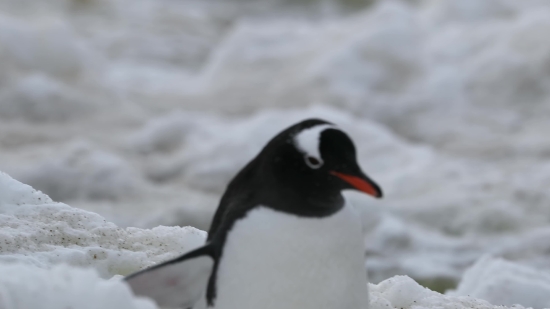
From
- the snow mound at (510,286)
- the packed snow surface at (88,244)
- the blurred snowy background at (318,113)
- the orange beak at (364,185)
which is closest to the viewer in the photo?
the orange beak at (364,185)

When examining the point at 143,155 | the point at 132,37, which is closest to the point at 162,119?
the point at 143,155

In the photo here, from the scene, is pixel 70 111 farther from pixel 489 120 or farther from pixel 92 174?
pixel 489 120

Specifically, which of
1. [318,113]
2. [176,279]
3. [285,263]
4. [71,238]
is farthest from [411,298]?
[318,113]

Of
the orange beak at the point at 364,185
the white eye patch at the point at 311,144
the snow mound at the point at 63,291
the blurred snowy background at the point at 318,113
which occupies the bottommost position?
the snow mound at the point at 63,291

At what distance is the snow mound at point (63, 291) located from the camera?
1393mm

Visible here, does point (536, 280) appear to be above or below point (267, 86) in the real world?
below

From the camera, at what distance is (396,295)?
2105 millimetres

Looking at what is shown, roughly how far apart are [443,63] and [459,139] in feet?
6.86

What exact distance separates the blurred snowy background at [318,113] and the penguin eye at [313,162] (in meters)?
3.17

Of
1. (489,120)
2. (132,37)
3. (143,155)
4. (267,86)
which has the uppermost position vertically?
(132,37)

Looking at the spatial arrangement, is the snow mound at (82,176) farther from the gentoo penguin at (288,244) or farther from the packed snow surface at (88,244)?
the gentoo penguin at (288,244)

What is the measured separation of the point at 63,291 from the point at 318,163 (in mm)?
525

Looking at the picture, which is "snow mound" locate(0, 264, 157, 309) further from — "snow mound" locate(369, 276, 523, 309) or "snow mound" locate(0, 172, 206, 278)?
"snow mound" locate(369, 276, 523, 309)

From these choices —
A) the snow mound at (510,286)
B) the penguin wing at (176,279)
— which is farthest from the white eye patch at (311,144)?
the snow mound at (510,286)
